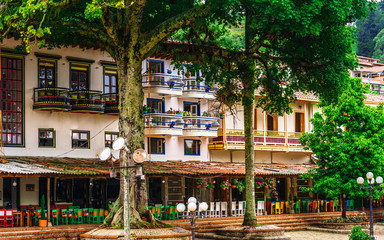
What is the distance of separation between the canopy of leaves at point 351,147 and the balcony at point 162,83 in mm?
8184

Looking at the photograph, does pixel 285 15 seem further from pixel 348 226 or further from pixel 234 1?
pixel 348 226

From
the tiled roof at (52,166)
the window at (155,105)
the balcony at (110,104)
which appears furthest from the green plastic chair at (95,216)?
the window at (155,105)

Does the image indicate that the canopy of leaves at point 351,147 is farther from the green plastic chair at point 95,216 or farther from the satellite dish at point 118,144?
the satellite dish at point 118,144

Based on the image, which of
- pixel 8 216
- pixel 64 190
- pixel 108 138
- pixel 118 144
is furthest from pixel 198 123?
pixel 118 144

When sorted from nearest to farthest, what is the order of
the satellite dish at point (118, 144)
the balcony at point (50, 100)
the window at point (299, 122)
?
the satellite dish at point (118, 144) → the balcony at point (50, 100) → the window at point (299, 122)

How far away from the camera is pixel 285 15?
21.9 metres

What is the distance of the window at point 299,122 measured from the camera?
4392 cm

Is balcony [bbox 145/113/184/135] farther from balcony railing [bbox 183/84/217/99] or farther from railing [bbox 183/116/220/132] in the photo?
balcony railing [bbox 183/84/217/99]

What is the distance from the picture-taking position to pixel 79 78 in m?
32.2

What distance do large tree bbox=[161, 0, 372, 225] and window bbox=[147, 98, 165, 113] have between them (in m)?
5.44

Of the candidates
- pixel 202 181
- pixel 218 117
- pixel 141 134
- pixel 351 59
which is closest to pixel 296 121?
pixel 218 117

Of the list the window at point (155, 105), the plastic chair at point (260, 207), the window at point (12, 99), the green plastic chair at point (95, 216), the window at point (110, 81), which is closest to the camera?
the green plastic chair at point (95, 216)

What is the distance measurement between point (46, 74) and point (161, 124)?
6.81 metres

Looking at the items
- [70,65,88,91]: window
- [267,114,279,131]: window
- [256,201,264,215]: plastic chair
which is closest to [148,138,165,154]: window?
[70,65,88,91]: window
